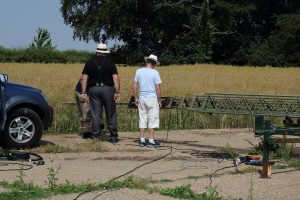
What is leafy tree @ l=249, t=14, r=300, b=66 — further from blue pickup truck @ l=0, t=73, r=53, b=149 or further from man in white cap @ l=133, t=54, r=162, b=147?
blue pickup truck @ l=0, t=73, r=53, b=149

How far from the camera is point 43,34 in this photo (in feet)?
309

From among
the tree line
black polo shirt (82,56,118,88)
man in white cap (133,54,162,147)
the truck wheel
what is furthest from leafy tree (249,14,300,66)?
the truck wheel

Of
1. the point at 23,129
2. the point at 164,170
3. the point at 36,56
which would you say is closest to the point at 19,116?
the point at 23,129

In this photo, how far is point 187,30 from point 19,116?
191 ft

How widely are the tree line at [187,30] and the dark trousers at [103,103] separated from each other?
168ft

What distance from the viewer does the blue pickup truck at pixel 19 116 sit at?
1117 centimetres

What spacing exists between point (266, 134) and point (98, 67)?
4.75 m

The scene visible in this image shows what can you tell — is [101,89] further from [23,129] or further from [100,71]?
[23,129]

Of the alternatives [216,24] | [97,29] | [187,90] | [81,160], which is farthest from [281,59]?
[81,160]

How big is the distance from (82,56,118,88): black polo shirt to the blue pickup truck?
1.24 metres

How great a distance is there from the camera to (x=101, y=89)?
12375 millimetres

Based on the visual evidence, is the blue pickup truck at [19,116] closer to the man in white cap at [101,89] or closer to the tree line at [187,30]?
the man in white cap at [101,89]

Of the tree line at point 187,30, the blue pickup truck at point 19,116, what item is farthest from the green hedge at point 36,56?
the blue pickup truck at point 19,116

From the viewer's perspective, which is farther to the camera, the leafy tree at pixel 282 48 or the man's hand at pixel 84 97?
the leafy tree at pixel 282 48
